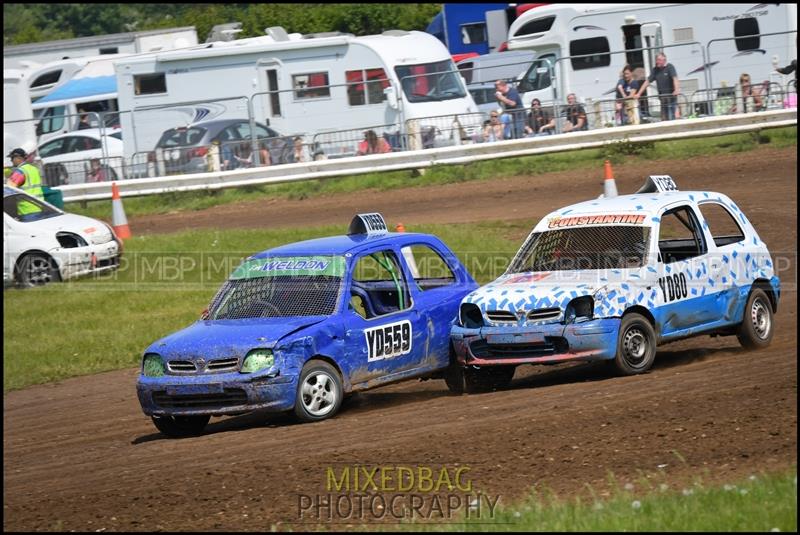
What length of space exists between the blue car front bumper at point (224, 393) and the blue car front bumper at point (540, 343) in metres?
1.80

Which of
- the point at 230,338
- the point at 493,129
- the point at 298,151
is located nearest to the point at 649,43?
the point at 493,129

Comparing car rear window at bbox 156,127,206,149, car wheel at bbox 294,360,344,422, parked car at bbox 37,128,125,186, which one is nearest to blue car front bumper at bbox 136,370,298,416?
car wheel at bbox 294,360,344,422

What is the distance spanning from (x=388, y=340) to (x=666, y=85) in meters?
14.0

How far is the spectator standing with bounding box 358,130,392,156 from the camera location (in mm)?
23234

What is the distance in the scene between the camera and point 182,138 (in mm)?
23938

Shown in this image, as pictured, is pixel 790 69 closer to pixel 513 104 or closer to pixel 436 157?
pixel 513 104

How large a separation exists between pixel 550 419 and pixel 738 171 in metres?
13.3

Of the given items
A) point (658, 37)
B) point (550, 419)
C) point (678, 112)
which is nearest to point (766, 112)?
point (678, 112)

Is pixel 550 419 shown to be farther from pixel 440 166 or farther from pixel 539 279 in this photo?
pixel 440 166

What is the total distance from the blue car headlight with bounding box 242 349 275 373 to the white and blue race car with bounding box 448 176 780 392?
1.89 metres

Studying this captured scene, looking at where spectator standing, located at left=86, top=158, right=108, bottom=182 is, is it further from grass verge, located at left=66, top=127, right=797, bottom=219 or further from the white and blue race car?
the white and blue race car

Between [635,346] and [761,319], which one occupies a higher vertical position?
[635,346]

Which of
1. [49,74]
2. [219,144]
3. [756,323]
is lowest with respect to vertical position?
[756,323]

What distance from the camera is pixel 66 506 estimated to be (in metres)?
7.04
